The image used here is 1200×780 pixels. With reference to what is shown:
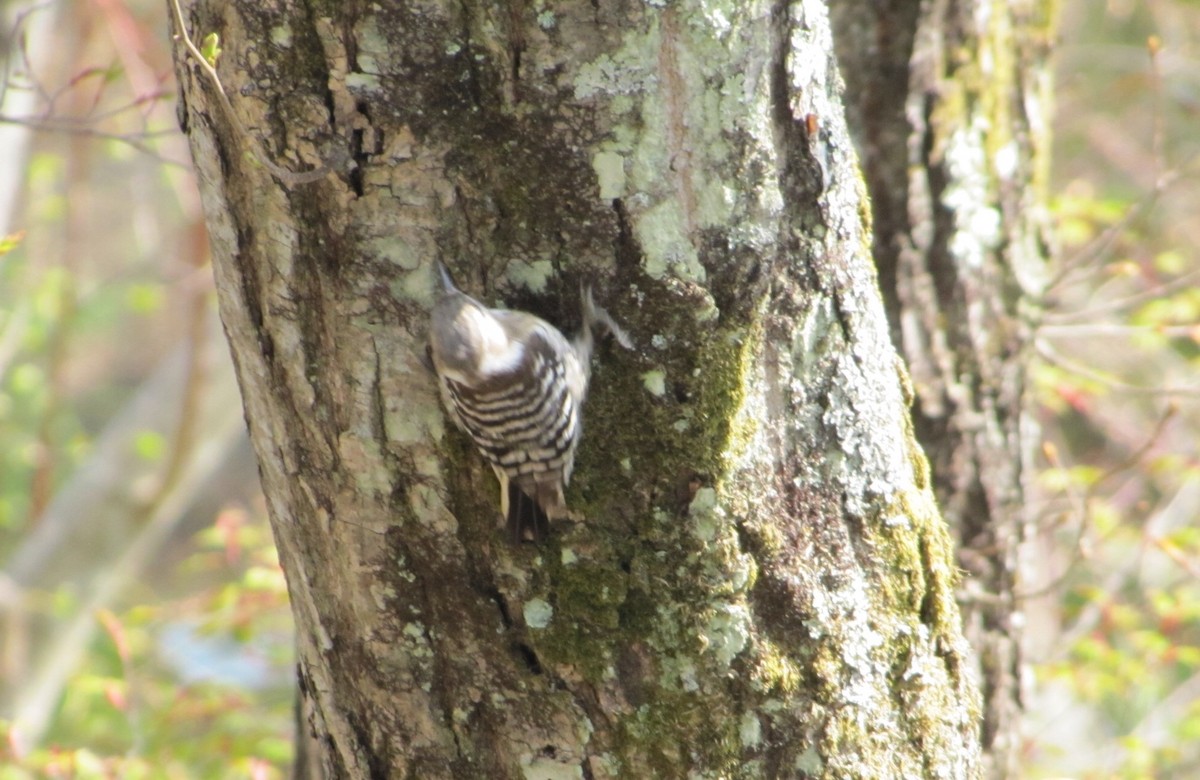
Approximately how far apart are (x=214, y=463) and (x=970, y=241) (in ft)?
17.2

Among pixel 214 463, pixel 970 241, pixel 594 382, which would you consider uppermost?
pixel 214 463

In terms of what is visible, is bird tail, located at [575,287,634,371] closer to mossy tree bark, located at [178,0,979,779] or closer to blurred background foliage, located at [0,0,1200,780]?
mossy tree bark, located at [178,0,979,779]

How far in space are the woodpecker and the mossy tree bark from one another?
36 millimetres

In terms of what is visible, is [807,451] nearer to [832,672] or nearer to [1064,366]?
[832,672]

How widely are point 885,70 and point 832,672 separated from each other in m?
1.99

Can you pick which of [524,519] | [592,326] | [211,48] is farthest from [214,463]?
[211,48]

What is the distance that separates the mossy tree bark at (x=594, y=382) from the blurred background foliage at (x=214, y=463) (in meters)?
0.71

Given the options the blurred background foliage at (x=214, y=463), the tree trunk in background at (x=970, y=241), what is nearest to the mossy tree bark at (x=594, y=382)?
the blurred background foliage at (x=214, y=463)

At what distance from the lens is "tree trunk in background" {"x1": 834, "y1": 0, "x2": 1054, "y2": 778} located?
3.32 metres

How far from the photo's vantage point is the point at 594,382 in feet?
6.79

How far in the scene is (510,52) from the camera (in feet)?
6.18

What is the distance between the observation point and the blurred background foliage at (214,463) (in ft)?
Result: 12.7

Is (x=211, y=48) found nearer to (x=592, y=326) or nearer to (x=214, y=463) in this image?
(x=592, y=326)

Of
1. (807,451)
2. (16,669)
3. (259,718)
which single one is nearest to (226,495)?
(16,669)
